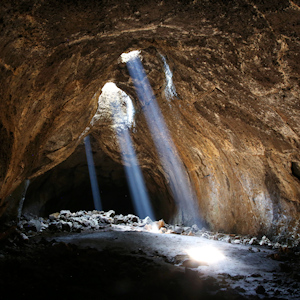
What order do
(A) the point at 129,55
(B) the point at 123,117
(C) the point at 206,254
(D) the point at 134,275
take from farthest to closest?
(B) the point at 123,117, (A) the point at 129,55, (C) the point at 206,254, (D) the point at 134,275

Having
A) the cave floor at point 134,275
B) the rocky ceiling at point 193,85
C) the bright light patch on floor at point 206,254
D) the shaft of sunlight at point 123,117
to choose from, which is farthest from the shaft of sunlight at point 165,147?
the cave floor at point 134,275

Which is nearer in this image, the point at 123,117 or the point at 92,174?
the point at 123,117

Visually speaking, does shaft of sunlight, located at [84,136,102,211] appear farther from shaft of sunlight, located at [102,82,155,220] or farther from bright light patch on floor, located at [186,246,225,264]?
bright light patch on floor, located at [186,246,225,264]

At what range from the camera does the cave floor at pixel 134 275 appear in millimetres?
1932

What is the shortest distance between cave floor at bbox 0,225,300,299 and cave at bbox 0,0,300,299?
19mm

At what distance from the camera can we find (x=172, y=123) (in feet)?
20.7

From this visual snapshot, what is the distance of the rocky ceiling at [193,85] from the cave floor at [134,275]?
4.45 ft

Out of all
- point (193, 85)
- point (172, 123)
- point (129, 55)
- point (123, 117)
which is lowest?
point (172, 123)

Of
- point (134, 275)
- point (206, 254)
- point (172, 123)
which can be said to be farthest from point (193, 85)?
point (134, 275)

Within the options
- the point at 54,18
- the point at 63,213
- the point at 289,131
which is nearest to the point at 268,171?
the point at 289,131

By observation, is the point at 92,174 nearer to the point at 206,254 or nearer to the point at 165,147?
the point at 165,147

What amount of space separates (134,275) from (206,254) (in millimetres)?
1394

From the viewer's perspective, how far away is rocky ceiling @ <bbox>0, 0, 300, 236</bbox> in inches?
100

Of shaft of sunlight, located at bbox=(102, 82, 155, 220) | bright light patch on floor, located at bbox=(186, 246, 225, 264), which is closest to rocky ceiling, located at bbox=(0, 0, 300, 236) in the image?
shaft of sunlight, located at bbox=(102, 82, 155, 220)
